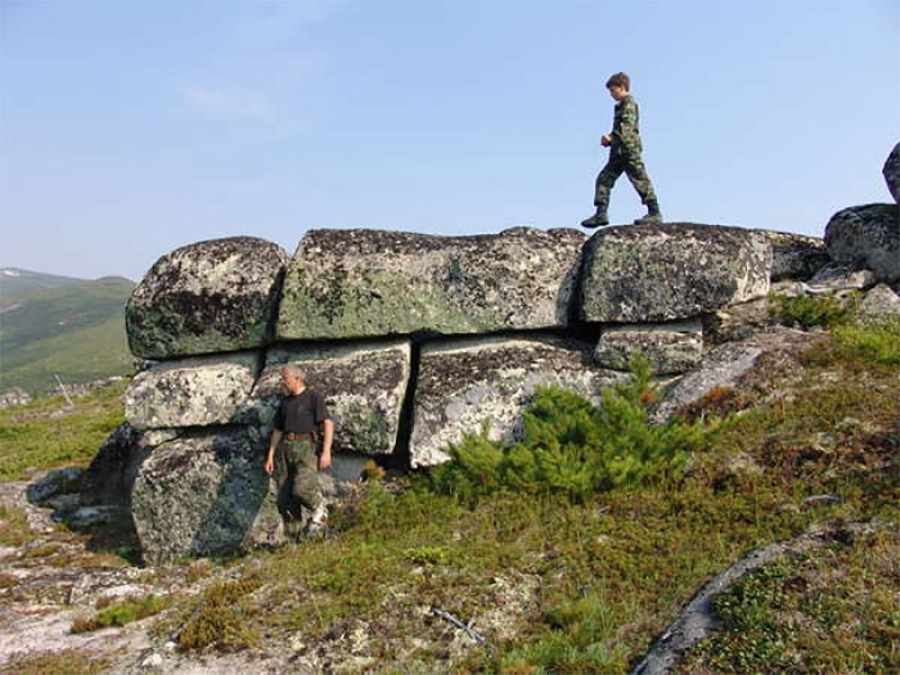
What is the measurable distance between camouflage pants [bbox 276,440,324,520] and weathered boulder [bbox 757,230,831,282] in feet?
40.9

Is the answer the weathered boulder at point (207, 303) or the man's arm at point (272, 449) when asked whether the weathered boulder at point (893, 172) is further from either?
the man's arm at point (272, 449)

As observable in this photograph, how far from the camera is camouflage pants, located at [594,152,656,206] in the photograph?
15.9 metres

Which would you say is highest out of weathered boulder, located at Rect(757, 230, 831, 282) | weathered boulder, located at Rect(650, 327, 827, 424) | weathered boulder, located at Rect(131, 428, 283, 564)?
weathered boulder, located at Rect(757, 230, 831, 282)

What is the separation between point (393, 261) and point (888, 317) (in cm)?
1016

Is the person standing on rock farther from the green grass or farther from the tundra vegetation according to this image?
the green grass

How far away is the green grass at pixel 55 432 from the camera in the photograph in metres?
21.3

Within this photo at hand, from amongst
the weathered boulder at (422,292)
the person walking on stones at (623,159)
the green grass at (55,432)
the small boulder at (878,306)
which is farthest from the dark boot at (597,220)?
the green grass at (55,432)

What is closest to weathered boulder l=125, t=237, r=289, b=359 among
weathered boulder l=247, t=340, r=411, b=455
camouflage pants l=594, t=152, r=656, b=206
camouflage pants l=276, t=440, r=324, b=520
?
weathered boulder l=247, t=340, r=411, b=455

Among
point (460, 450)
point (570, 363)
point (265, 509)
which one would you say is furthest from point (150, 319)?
point (570, 363)

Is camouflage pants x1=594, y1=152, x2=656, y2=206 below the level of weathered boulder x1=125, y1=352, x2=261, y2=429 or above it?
above

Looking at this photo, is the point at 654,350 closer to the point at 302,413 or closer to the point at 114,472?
the point at 302,413

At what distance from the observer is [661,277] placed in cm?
1365

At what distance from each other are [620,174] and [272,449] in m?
10.1

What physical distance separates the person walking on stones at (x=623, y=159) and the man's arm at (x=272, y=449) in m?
8.46
